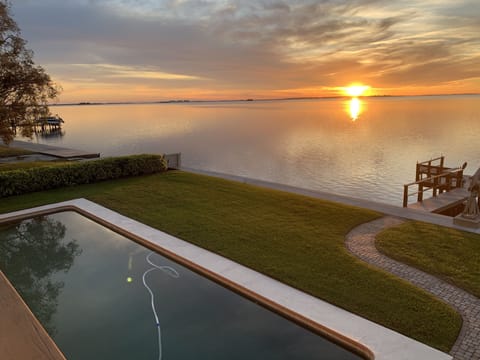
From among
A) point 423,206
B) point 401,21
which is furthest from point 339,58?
point 423,206

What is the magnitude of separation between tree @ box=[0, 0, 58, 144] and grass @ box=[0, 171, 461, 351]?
292 inches

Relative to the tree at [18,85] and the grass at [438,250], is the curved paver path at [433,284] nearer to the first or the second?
the grass at [438,250]

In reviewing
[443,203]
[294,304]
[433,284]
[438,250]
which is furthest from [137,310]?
[443,203]

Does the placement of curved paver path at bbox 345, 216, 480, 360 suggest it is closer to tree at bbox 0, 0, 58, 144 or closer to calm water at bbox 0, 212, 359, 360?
calm water at bbox 0, 212, 359, 360

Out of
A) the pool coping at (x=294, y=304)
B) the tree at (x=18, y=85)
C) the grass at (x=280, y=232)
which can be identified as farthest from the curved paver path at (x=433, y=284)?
the tree at (x=18, y=85)

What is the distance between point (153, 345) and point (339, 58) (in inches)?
1319

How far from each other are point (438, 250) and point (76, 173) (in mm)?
12414

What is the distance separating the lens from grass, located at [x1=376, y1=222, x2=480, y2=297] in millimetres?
5930

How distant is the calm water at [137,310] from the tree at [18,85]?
11761mm

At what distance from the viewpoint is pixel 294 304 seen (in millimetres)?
5043

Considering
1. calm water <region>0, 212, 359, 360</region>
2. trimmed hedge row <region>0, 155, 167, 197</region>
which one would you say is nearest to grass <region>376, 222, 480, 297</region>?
calm water <region>0, 212, 359, 360</region>

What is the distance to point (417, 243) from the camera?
736 centimetres

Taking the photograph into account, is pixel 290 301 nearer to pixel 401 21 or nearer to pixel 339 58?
pixel 401 21

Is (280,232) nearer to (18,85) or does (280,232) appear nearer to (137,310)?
(137,310)
